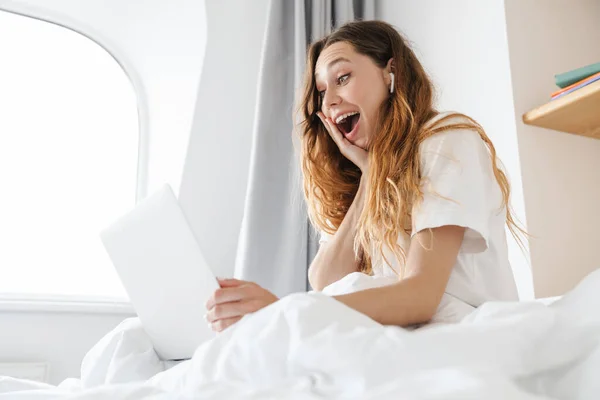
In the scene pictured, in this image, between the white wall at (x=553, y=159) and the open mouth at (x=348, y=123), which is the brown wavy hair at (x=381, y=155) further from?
the white wall at (x=553, y=159)

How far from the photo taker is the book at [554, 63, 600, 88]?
139 centimetres

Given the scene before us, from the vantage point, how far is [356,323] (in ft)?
1.62

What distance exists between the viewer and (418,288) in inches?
31.4

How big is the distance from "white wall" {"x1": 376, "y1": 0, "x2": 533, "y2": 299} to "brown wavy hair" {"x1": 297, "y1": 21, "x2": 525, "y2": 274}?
30 centimetres

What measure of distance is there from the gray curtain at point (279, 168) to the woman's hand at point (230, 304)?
34.3 inches

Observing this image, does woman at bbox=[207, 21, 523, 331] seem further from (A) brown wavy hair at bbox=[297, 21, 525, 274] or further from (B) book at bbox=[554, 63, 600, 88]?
(B) book at bbox=[554, 63, 600, 88]

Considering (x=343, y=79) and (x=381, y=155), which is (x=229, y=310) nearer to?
(x=381, y=155)

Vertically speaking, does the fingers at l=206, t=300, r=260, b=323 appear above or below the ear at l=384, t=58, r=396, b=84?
below

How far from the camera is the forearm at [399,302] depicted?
0.75m

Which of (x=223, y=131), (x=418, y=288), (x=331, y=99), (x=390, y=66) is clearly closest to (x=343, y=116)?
(x=331, y=99)

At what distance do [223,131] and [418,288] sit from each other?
1.20 metres

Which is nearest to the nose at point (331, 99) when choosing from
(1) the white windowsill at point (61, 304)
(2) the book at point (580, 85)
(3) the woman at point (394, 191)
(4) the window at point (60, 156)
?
(3) the woman at point (394, 191)

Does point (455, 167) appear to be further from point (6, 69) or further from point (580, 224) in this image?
point (6, 69)

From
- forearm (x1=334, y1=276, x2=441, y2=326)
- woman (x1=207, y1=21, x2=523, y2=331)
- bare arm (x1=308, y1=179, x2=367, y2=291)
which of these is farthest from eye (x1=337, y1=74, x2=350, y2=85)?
forearm (x1=334, y1=276, x2=441, y2=326)
